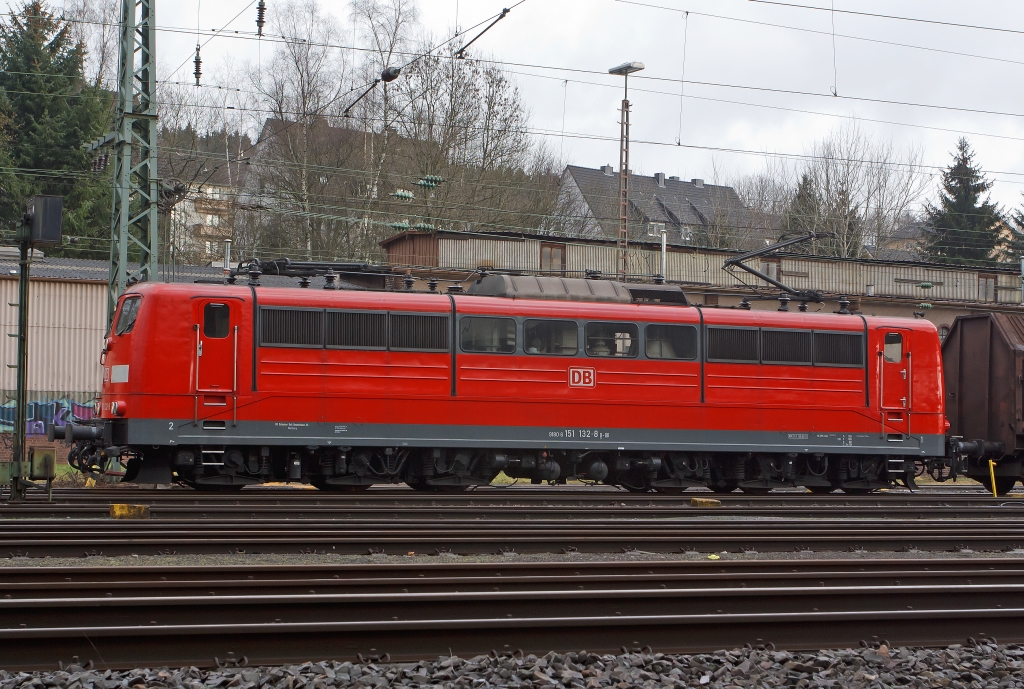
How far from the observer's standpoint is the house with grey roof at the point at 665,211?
1935 inches

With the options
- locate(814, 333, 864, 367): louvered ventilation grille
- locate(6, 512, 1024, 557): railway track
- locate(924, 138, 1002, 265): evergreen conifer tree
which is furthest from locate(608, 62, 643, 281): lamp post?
locate(924, 138, 1002, 265): evergreen conifer tree

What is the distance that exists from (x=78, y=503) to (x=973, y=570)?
34.7ft

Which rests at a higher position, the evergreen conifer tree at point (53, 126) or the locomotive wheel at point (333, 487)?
the evergreen conifer tree at point (53, 126)

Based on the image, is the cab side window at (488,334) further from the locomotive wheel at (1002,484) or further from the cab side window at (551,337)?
the locomotive wheel at (1002,484)

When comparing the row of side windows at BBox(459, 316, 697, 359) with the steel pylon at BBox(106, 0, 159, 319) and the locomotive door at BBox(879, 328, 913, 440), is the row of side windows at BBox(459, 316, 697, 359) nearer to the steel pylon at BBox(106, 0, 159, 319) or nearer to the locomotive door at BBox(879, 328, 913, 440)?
the locomotive door at BBox(879, 328, 913, 440)

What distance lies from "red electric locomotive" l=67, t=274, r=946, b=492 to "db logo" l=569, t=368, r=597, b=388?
0.03m

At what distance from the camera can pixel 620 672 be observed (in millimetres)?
5473

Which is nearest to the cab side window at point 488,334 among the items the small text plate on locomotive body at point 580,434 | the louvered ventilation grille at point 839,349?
the small text plate on locomotive body at point 580,434

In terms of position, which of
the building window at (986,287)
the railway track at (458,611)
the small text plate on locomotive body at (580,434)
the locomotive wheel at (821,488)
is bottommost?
the locomotive wheel at (821,488)

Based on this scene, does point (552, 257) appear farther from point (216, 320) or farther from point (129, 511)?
point (129, 511)

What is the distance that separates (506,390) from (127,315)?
5960 mm

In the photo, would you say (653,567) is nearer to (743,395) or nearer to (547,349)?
(547,349)

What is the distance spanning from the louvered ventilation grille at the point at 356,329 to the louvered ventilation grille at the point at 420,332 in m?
0.19

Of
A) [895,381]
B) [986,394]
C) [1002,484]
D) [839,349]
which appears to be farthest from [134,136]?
[1002,484]
